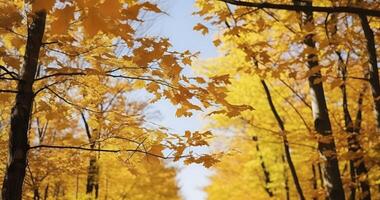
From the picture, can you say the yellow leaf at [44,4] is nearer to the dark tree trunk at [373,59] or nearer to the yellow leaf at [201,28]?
the yellow leaf at [201,28]

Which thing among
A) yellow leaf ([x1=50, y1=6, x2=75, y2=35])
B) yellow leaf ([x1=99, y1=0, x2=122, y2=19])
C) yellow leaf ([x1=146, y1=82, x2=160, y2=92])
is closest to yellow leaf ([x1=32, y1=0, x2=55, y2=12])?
yellow leaf ([x1=50, y1=6, x2=75, y2=35])

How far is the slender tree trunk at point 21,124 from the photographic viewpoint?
411cm

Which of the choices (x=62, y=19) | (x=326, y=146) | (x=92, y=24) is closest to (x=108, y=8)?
(x=92, y=24)

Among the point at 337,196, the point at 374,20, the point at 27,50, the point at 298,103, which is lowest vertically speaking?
the point at 337,196

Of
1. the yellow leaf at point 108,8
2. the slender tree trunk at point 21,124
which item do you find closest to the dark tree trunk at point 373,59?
the slender tree trunk at point 21,124

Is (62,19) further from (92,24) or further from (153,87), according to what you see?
(153,87)

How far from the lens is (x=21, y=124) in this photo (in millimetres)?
4242

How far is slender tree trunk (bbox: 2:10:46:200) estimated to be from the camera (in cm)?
411

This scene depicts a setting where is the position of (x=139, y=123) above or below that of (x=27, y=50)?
below

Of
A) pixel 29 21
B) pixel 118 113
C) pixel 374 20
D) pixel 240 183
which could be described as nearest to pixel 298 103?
pixel 240 183

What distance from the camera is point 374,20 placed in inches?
249

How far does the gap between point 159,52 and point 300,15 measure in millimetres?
→ 3207

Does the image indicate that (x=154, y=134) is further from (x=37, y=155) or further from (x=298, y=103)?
(x=298, y=103)

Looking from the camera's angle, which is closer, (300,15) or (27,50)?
(27,50)
